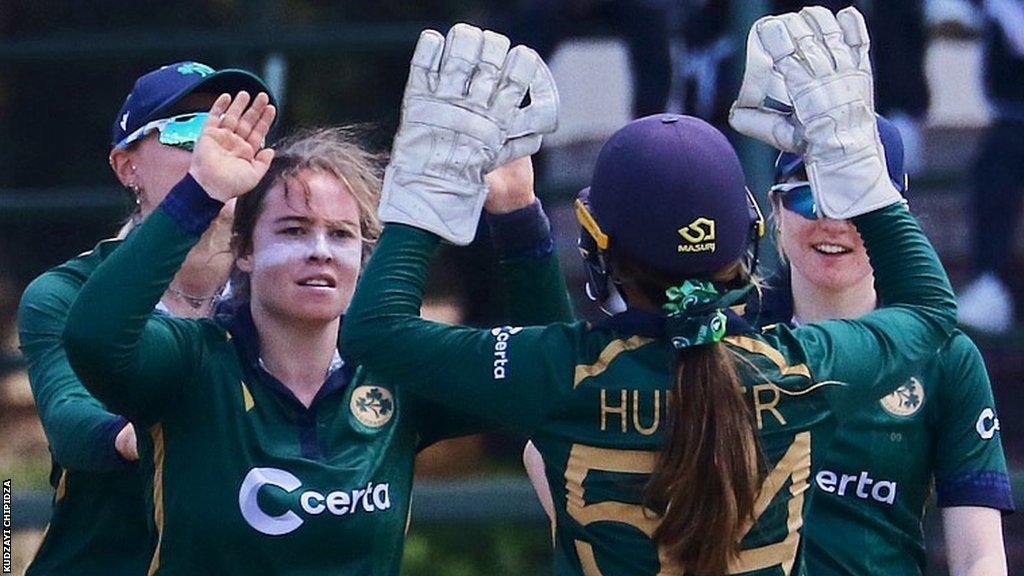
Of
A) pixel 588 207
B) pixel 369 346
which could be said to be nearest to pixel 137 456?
pixel 369 346

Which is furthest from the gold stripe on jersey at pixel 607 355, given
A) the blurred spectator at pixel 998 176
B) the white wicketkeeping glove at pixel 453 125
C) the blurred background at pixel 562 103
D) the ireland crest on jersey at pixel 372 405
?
the blurred spectator at pixel 998 176

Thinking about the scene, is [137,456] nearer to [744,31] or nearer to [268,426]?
[268,426]

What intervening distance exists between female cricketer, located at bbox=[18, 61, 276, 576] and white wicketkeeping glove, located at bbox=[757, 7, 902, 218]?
1046mm

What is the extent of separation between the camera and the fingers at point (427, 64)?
2258mm

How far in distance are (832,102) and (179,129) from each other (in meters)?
1.17

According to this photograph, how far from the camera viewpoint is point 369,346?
7.49 feet

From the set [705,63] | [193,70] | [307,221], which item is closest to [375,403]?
[307,221]

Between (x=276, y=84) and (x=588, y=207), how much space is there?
3508 mm

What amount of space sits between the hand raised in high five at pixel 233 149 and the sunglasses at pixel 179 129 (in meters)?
0.52

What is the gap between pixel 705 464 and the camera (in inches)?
87.4

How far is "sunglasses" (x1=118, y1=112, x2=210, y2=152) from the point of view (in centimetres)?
297

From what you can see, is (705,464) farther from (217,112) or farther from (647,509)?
(217,112)

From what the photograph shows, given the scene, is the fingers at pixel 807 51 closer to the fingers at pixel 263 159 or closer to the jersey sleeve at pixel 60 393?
the fingers at pixel 263 159

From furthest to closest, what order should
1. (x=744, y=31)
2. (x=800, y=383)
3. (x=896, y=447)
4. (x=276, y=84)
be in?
(x=276, y=84) < (x=744, y=31) < (x=896, y=447) < (x=800, y=383)
